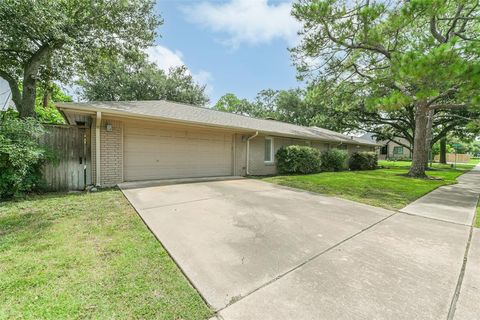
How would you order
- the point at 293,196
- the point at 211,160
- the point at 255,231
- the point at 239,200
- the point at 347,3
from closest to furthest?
1. the point at 255,231
2. the point at 239,200
3. the point at 293,196
4. the point at 347,3
5. the point at 211,160

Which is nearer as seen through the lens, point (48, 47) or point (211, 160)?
point (48, 47)

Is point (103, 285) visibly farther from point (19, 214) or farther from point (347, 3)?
point (347, 3)

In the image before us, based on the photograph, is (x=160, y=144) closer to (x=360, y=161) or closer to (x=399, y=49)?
(x=399, y=49)

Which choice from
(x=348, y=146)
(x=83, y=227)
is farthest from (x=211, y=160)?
(x=348, y=146)

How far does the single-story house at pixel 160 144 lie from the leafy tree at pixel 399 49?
4.72m

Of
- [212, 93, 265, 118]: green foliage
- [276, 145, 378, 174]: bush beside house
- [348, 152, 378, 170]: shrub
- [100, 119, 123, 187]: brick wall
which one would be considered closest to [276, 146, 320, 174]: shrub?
[276, 145, 378, 174]: bush beside house

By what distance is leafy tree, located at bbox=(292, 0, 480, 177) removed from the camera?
6.36 metres

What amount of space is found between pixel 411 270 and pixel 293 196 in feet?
12.6

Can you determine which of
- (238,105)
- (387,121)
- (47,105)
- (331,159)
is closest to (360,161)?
→ (331,159)

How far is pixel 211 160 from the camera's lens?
9828 mm

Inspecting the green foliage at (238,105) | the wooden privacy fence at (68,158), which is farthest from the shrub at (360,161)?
the green foliage at (238,105)

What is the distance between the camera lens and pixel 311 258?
9.04ft

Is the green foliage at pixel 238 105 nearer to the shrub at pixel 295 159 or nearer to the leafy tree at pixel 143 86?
the leafy tree at pixel 143 86

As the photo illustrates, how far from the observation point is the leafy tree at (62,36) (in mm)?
6078
